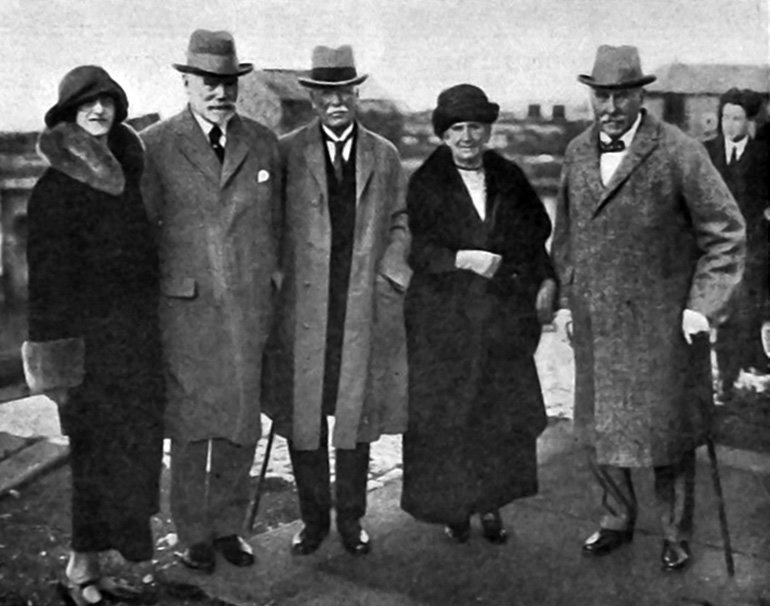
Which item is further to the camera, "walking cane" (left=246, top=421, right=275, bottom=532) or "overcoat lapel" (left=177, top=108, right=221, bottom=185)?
"walking cane" (left=246, top=421, right=275, bottom=532)

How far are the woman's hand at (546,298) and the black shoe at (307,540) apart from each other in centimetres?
93

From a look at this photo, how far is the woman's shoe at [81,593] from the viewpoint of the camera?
11.8 feet

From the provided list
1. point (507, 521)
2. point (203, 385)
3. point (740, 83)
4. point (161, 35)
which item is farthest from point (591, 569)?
point (161, 35)

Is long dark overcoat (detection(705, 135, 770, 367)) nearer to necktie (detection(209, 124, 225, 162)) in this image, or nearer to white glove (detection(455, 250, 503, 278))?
white glove (detection(455, 250, 503, 278))

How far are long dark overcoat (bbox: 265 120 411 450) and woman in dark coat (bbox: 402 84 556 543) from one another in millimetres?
57

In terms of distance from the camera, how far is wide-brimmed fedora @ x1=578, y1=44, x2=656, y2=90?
3594mm

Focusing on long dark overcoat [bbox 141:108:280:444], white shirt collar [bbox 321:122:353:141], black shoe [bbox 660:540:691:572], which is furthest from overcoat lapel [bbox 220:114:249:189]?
black shoe [bbox 660:540:691:572]

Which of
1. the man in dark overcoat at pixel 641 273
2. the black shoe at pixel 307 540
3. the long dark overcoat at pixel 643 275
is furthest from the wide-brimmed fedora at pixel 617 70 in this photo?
the black shoe at pixel 307 540

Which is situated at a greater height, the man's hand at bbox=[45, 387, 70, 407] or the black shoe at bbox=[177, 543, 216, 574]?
the man's hand at bbox=[45, 387, 70, 407]

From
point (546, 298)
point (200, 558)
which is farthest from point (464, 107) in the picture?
point (200, 558)

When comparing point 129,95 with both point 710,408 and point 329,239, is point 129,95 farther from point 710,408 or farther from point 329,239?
point 710,408

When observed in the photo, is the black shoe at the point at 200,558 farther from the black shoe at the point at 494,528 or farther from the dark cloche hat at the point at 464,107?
the dark cloche hat at the point at 464,107

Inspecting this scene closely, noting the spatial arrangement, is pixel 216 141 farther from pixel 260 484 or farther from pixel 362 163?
pixel 260 484

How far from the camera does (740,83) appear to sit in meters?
3.74
